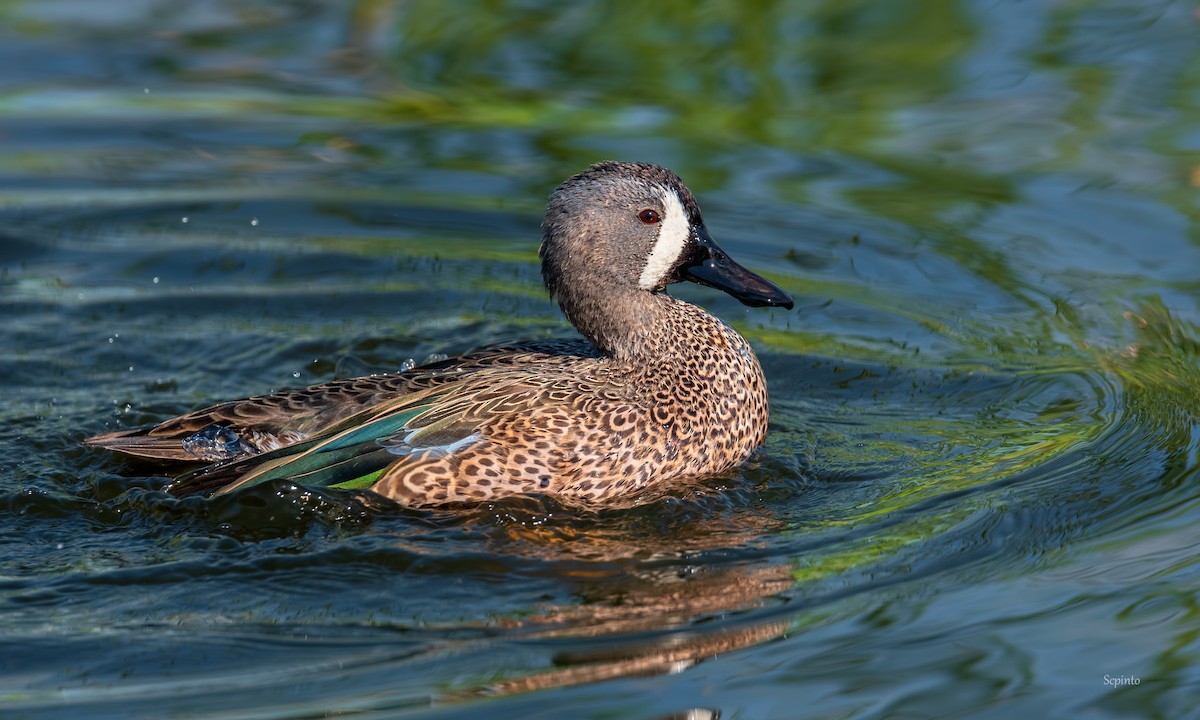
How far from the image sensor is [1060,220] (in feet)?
31.1

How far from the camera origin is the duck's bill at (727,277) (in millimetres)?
7258

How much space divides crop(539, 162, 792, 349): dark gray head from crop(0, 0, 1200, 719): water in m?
0.89

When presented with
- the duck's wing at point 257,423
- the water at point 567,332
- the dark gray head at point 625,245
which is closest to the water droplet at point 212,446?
the duck's wing at point 257,423

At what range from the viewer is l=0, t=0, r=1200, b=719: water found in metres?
5.26

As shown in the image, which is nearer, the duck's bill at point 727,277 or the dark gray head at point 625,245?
the dark gray head at point 625,245

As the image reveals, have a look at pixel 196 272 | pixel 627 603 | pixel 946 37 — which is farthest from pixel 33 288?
pixel 946 37

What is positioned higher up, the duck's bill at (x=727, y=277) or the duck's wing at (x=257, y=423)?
the duck's bill at (x=727, y=277)

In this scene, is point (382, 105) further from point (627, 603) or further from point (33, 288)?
point (627, 603)
